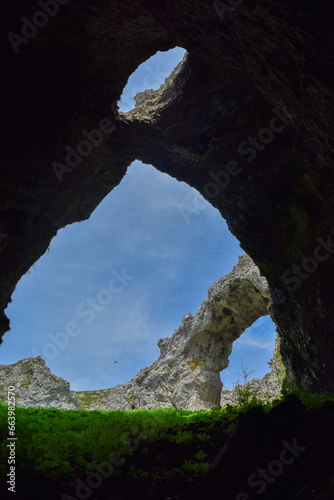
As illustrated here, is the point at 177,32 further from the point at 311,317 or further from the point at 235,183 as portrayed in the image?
the point at 311,317

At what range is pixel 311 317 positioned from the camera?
12.1 m

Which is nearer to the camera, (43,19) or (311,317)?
(43,19)

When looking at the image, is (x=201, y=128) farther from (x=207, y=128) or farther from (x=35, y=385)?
(x=35, y=385)

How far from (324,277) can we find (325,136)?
6342 mm

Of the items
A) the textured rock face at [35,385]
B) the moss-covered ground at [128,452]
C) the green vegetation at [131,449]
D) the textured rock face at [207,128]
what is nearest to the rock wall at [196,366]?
the textured rock face at [35,385]

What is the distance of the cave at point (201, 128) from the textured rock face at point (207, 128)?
4 centimetres

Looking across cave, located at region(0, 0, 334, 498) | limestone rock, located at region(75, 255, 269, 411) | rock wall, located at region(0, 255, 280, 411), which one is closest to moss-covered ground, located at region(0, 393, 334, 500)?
cave, located at region(0, 0, 334, 498)

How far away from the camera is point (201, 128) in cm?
1540

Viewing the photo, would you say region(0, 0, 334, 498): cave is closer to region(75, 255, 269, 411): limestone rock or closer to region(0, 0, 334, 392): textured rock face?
region(0, 0, 334, 392): textured rock face

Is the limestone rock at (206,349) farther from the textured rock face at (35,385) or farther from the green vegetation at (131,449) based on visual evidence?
the green vegetation at (131,449)

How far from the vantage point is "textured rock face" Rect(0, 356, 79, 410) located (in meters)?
25.1

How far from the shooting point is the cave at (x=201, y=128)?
6.78 m

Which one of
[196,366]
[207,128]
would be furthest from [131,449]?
[196,366]

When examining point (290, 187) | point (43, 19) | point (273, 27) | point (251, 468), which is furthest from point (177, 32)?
point (251, 468)
